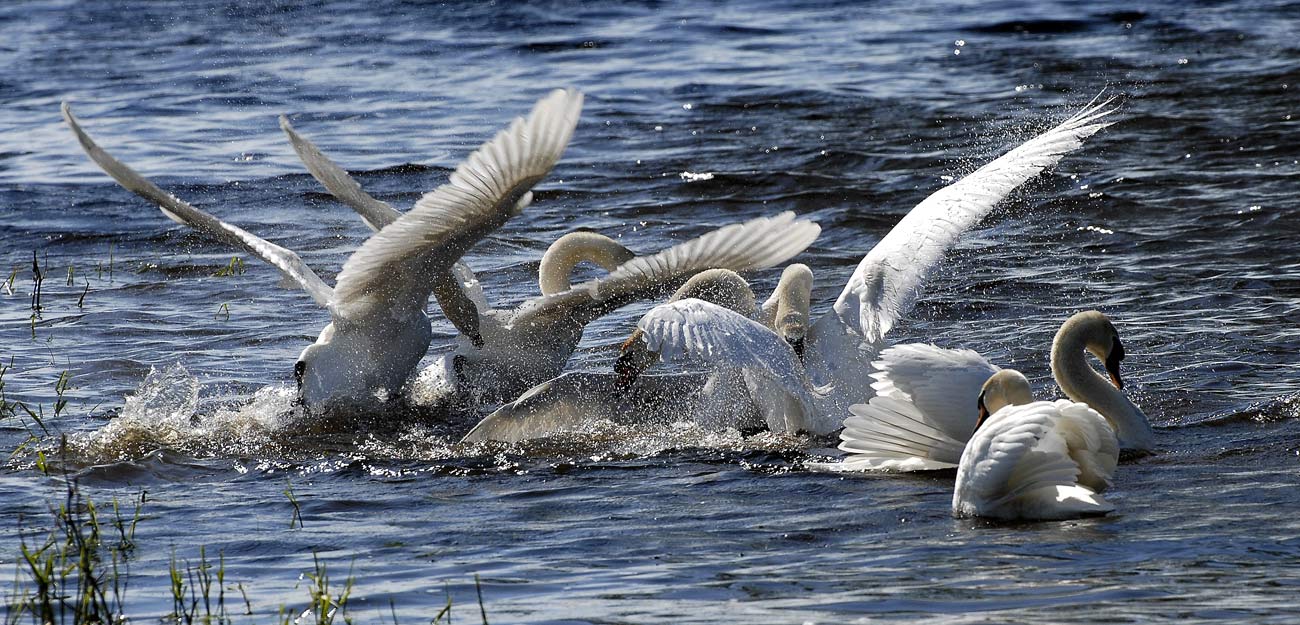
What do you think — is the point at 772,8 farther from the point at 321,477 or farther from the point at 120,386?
the point at 321,477

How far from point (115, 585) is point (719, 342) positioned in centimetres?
275

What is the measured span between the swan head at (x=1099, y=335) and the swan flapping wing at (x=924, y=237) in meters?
0.67

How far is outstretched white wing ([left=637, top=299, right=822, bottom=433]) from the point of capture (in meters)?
Result: 6.76

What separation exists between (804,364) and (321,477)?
2.09 m

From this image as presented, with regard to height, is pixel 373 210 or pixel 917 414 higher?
pixel 373 210

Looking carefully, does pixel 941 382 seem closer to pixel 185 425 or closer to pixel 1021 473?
pixel 1021 473

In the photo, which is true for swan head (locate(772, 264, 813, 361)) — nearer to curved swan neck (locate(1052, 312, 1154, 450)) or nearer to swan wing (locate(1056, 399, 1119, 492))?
curved swan neck (locate(1052, 312, 1154, 450))

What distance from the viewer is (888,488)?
21.1ft

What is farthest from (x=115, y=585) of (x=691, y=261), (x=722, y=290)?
(x=691, y=261)

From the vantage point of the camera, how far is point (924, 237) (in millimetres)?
7781

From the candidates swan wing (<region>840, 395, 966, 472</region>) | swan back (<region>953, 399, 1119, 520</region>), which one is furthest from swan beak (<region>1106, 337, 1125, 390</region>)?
swan back (<region>953, 399, 1119, 520</region>)

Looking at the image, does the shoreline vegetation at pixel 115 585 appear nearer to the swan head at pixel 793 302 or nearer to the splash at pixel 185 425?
the splash at pixel 185 425

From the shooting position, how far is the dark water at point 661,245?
533 cm

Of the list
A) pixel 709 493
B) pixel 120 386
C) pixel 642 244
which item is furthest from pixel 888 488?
pixel 642 244
